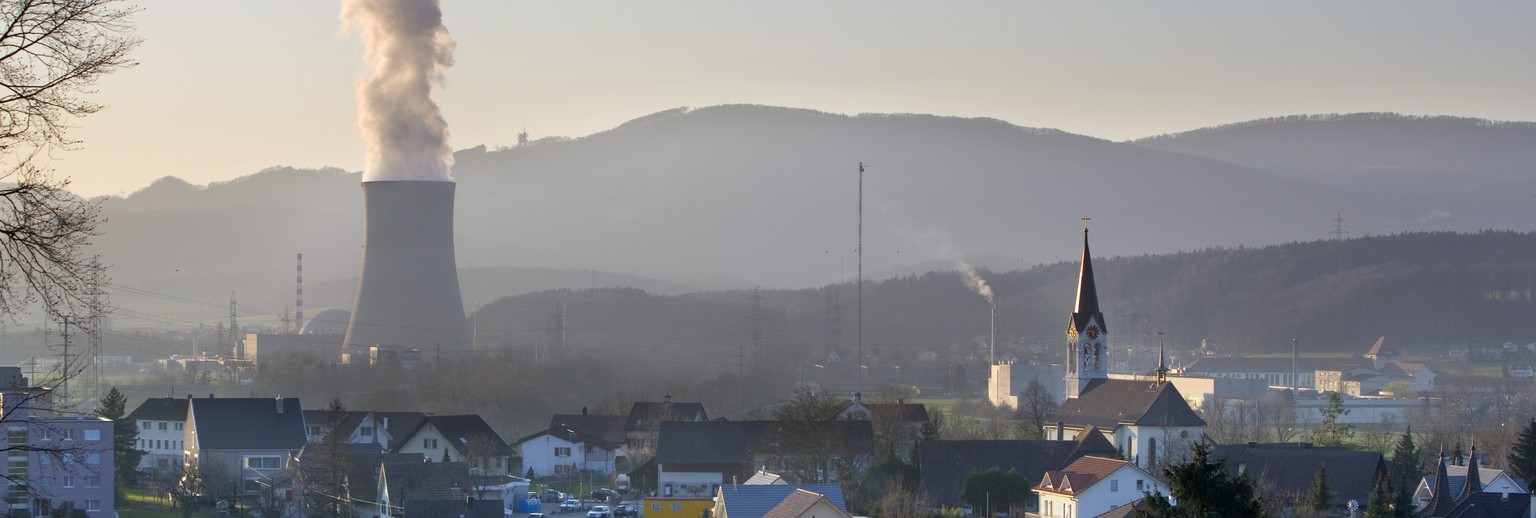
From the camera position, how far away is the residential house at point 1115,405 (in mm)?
54750

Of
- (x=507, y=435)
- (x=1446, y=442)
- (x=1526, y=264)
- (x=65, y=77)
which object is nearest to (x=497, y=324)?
(x=507, y=435)

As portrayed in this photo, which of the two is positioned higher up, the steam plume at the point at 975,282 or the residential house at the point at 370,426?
the steam plume at the point at 975,282

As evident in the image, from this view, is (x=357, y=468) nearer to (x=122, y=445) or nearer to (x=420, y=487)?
(x=420, y=487)

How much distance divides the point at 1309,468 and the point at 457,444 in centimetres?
2404

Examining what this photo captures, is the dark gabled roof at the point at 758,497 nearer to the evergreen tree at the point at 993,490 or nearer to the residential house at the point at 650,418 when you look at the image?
the evergreen tree at the point at 993,490

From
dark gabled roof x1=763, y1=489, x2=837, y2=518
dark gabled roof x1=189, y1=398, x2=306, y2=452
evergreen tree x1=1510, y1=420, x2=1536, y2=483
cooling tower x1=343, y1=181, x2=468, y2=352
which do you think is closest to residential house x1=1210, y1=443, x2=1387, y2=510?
evergreen tree x1=1510, y1=420, x2=1536, y2=483

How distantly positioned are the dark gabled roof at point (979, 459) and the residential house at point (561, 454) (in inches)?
487

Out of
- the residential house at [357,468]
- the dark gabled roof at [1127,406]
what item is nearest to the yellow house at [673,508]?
the residential house at [357,468]

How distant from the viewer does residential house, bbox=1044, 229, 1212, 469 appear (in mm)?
54750

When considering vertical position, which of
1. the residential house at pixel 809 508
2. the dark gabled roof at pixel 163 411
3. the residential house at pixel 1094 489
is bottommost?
the residential house at pixel 1094 489

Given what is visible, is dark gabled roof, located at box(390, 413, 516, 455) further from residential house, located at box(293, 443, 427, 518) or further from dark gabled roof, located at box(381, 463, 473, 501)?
dark gabled roof, located at box(381, 463, 473, 501)

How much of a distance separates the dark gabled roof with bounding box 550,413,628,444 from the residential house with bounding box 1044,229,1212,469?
45.5ft

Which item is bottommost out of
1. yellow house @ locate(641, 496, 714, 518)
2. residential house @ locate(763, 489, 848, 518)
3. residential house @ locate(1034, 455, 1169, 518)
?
yellow house @ locate(641, 496, 714, 518)

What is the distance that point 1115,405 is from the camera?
57.3 meters
